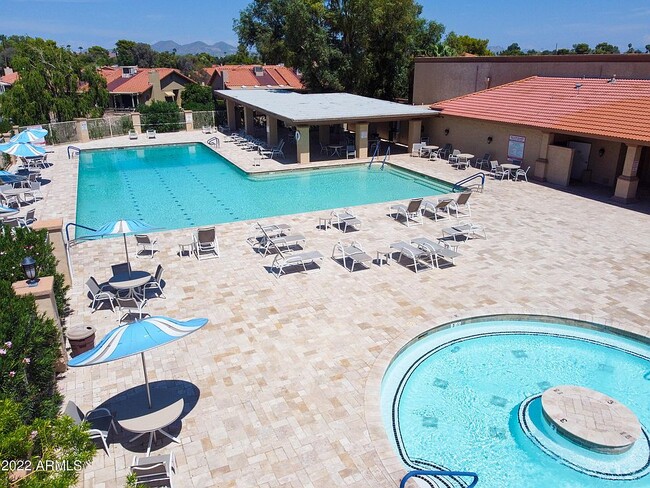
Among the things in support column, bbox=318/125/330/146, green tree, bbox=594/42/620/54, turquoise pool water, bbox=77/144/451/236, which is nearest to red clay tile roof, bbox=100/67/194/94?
turquoise pool water, bbox=77/144/451/236

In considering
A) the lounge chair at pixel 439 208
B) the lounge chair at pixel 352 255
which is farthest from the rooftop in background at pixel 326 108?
the lounge chair at pixel 352 255

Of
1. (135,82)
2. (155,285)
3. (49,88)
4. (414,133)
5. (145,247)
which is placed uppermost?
(135,82)

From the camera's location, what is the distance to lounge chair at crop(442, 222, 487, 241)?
14.5 m

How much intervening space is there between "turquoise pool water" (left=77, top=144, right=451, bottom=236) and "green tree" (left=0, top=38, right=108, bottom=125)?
900 cm

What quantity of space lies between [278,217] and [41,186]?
12393 millimetres

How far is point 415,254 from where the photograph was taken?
12.5 metres

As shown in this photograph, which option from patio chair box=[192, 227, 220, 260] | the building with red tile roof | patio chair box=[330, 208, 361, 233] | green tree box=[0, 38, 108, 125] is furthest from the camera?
green tree box=[0, 38, 108, 125]

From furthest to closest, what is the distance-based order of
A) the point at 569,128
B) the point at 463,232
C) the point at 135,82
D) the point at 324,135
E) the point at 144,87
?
the point at 135,82
the point at 144,87
the point at 324,135
the point at 569,128
the point at 463,232

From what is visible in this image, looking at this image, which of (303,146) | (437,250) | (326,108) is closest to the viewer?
(437,250)

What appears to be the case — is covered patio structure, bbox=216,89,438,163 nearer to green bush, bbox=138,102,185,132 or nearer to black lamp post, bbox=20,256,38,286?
green bush, bbox=138,102,185,132

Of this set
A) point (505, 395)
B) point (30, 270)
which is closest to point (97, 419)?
point (30, 270)

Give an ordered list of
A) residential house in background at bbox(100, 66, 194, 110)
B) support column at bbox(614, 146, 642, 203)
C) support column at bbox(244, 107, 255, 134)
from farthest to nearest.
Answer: residential house in background at bbox(100, 66, 194, 110) → support column at bbox(244, 107, 255, 134) → support column at bbox(614, 146, 642, 203)

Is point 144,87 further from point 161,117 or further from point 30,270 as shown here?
point 30,270

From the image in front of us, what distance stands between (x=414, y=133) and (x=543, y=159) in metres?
8.31
